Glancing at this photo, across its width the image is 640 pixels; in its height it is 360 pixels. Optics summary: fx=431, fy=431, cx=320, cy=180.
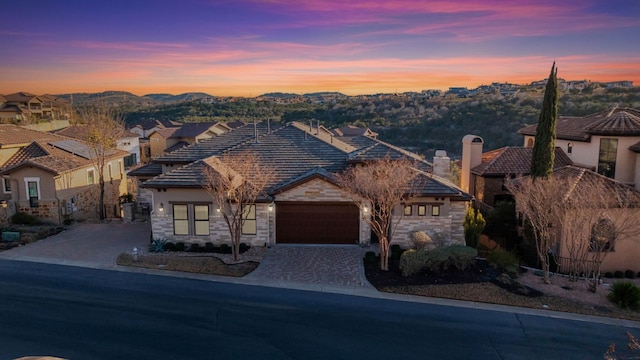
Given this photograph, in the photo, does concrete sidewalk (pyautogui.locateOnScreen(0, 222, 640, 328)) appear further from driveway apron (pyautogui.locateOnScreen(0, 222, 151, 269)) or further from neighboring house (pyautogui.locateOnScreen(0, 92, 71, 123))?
neighboring house (pyautogui.locateOnScreen(0, 92, 71, 123))

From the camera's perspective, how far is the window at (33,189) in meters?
25.3

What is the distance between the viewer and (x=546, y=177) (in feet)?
69.1

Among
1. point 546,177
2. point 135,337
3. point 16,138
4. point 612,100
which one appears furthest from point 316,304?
point 612,100

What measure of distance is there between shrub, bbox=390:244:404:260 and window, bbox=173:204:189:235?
10051mm

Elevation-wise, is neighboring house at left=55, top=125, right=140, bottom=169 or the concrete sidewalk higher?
neighboring house at left=55, top=125, right=140, bottom=169

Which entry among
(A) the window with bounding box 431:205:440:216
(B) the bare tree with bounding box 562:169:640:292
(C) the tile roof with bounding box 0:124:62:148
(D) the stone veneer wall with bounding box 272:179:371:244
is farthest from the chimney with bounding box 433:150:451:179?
(C) the tile roof with bounding box 0:124:62:148

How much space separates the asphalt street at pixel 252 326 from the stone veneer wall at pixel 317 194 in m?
6.27

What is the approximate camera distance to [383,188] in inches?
714

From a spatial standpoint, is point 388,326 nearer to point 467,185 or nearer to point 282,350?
point 282,350

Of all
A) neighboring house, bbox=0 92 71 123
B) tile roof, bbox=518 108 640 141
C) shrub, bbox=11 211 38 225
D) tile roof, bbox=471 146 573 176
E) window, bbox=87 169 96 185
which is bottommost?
shrub, bbox=11 211 38 225

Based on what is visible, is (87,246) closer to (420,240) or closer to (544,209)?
(420,240)

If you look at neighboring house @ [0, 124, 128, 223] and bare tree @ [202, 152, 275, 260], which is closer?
bare tree @ [202, 152, 275, 260]

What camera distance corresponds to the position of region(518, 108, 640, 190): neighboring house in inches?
957

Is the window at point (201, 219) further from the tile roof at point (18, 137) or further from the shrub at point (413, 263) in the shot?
the tile roof at point (18, 137)
